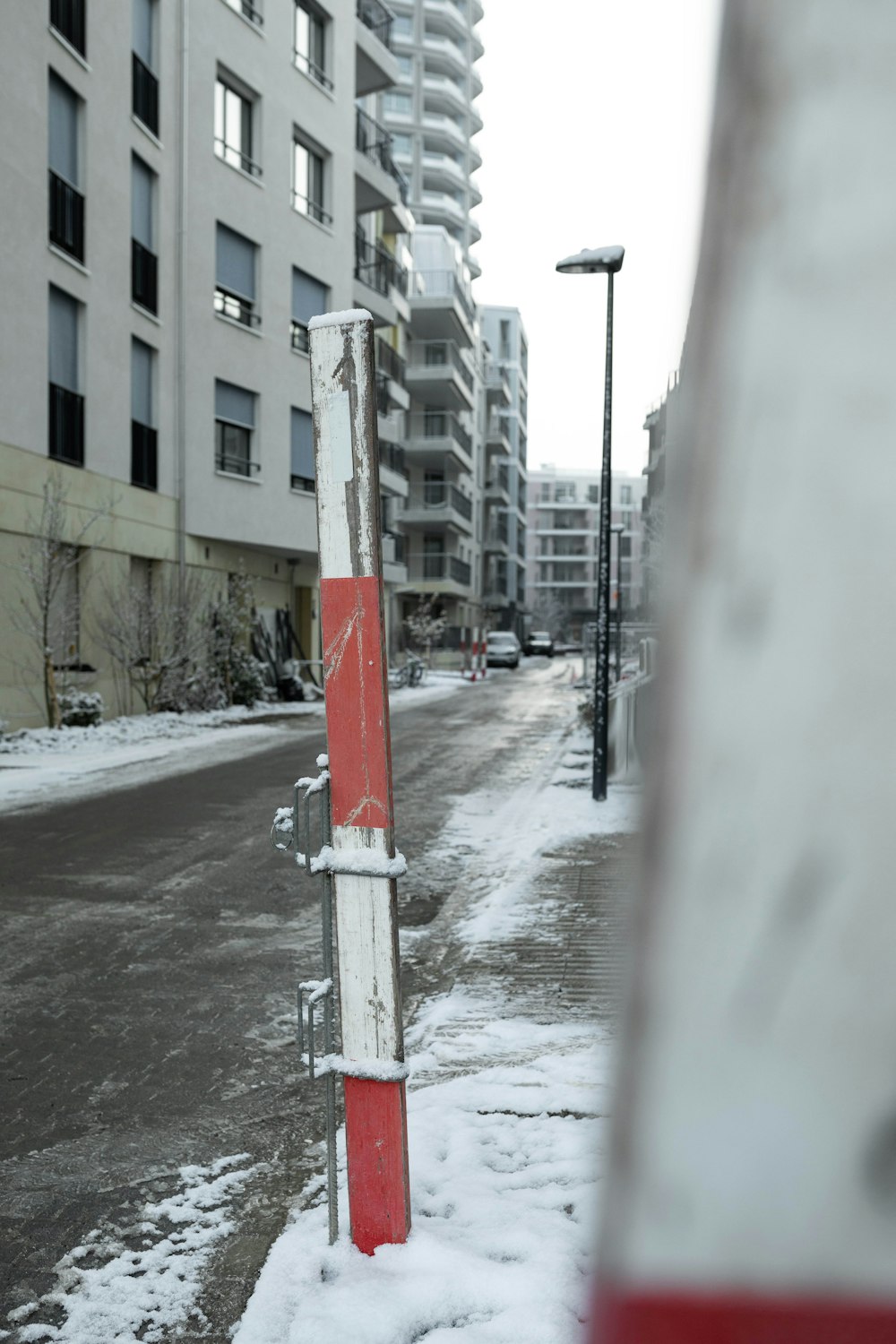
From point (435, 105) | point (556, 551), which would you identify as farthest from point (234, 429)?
point (556, 551)

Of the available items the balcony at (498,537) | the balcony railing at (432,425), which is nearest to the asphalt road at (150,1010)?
the balcony railing at (432,425)

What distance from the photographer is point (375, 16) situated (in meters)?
31.2

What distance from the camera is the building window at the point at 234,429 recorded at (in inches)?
968

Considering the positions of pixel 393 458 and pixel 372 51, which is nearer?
pixel 372 51

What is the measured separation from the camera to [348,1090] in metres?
2.98

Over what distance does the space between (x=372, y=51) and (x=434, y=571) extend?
89.7 ft

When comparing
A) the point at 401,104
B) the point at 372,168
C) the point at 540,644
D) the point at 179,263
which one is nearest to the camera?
the point at 179,263

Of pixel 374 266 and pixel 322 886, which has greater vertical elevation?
pixel 374 266

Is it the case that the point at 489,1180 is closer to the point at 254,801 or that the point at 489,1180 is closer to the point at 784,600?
the point at 784,600

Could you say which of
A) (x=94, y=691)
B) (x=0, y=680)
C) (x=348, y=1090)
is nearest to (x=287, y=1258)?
(x=348, y=1090)

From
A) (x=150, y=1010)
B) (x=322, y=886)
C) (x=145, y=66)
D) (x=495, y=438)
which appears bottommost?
(x=150, y=1010)

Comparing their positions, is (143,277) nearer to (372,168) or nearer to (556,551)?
(372,168)

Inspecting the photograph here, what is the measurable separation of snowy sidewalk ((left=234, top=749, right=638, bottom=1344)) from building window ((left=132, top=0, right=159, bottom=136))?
18948 millimetres

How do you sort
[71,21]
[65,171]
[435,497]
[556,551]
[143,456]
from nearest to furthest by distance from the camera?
[71,21] < [65,171] < [143,456] < [435,497] < [556,551]
